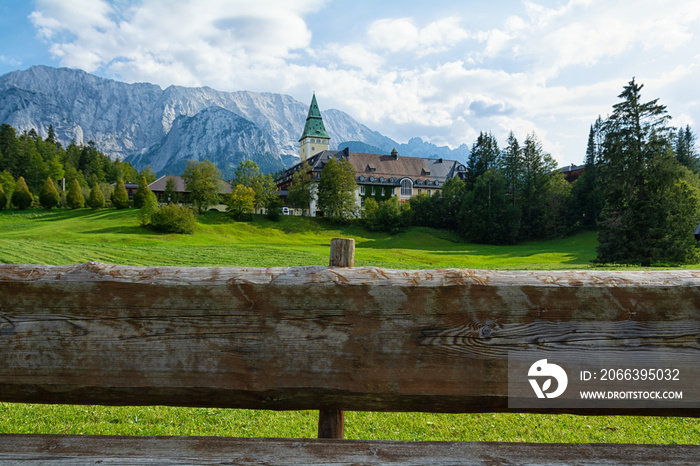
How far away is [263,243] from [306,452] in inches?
1699

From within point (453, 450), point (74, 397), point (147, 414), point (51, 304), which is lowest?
point (147, 414)

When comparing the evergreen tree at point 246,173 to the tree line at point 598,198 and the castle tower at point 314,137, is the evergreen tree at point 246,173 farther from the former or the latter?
the castle tower at point 314,137

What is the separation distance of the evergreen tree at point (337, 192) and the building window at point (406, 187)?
21.2 m

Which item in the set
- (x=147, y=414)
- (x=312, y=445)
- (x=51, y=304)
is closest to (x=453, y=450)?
(x=312, y=445)

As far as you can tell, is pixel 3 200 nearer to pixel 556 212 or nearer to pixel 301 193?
pixel 301 193

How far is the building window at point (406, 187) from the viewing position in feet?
293

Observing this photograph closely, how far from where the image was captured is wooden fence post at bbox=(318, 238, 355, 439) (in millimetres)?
2129

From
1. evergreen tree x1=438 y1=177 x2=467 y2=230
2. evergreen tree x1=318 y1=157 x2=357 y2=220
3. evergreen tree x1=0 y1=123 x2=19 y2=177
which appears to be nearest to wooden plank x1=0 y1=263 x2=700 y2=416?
evergreen tree x1=318 y1=157 x2=357 y2=220

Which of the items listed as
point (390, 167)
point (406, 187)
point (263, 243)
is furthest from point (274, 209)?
point (390, 167)

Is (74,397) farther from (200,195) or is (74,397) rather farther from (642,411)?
(200,195)

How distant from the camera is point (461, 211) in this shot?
6575cm

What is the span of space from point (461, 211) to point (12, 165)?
294ft

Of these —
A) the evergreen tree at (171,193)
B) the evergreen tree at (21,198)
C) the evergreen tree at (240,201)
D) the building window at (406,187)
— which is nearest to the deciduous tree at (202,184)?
the evergreen tree at (240,201)

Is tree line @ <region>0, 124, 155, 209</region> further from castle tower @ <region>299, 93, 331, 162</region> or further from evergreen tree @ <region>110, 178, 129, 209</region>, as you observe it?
castle tower @ <region>299, 93, 331, 162</region>
